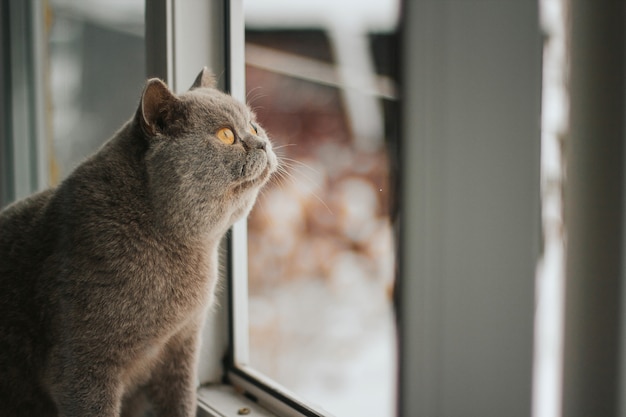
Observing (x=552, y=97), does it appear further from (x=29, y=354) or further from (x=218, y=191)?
(x=29, y=354)

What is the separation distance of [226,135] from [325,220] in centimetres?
98

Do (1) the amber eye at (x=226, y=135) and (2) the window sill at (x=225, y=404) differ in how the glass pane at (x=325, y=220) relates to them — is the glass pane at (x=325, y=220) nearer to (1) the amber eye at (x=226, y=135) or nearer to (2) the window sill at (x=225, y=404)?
(2) the window sill at (x=225, y=404)

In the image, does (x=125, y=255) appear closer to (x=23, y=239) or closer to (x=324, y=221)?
(x=23, y=239)

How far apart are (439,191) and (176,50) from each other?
707mm

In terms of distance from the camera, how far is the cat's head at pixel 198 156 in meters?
0.81

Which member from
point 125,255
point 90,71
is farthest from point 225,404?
point 90,71

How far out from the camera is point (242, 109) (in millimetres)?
925

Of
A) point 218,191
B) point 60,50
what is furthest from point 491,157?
point 60,50

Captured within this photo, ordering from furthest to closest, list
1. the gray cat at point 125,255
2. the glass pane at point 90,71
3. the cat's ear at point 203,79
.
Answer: the glass pane at point 90,71 → the cat's ear at point 203,79 → the gray cat at point 125,255

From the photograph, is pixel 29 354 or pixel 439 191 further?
pixel 29 354

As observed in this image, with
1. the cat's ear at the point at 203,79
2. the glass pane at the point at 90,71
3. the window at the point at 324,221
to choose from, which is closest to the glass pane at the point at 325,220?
the window at the point at 324,221

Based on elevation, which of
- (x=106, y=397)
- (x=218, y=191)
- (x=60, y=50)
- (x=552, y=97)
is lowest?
(x=106, y=397)

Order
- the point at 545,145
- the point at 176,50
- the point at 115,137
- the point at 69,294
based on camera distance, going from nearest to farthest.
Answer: the point at 545,145
the point at 69,294
the point at 115,137
the point at 176,50

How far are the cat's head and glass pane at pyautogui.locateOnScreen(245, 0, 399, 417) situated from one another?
2.30ft
